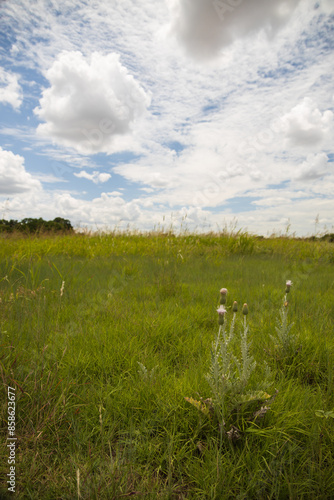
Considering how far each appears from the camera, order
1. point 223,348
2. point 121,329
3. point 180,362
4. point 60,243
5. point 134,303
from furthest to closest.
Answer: point 60,243
point 134,303
point 121,329
point 180,362
point 223,348

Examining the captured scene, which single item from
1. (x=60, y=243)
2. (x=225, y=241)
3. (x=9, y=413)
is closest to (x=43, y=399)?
(x=9, y=413)

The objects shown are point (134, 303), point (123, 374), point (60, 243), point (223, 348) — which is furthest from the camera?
point (60, 243)

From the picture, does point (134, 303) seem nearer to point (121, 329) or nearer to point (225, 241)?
point (121, 329)

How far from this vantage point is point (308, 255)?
8.31m

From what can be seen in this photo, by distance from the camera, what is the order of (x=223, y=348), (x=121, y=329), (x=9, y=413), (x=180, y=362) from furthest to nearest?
(x=121, y=329) < (x=180, y=362) < (x=9, y=413) < (x=223, y=348)

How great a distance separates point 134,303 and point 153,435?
1680mm

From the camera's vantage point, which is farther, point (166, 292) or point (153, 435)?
point (166, 292)

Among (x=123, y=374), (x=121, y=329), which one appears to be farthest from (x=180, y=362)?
(x=121, y=329)

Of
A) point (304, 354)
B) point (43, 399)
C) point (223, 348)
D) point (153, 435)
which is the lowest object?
point (153, 435)

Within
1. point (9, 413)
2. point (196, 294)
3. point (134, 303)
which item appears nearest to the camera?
point (9, 413)

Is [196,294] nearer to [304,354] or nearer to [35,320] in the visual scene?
[304,354]

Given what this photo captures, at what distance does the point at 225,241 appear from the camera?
29.2 feet

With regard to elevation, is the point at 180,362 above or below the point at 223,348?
below

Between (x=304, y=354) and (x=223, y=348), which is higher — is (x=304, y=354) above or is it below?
below
